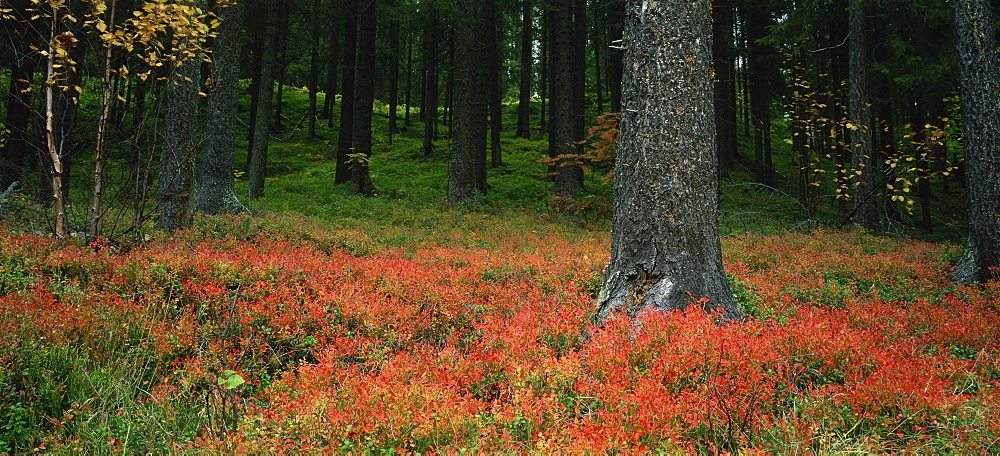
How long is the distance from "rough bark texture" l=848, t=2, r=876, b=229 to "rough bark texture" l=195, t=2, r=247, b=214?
15553 mm

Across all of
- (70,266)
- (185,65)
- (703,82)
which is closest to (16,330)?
(70,266)

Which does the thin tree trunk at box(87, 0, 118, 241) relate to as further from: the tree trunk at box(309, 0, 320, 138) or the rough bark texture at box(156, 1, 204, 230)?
the tree trunk at box(309, 0, 320, 138)

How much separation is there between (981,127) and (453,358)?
840cm

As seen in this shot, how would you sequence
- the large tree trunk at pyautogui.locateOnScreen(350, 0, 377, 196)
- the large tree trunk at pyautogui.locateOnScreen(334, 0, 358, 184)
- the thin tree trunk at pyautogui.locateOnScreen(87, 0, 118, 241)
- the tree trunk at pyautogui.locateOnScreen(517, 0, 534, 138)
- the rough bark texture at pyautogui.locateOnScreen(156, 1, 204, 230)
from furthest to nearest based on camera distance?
1. the tree trunk at pyautogui.locateOnScreen(517, 0, 534, 138)
2. the large tree trunk at pyautogui.locateOnScreen(334, 0, 358, 184)
3. the large tree trunk at pyautogui.locateOnScreen(350, 0, 377, 196)
4. the rough bark texture at pyautogui.locateOnScreen(156, 1, 204, 230)
5. the thin tree trunk at pyautogui.locateOnScreen(87, 0, 118, 241)

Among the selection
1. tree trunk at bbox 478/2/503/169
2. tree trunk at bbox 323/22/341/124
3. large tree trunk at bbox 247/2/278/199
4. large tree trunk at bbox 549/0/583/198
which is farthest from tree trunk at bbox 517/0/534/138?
large tree trunk at bbox 247/2/278/199

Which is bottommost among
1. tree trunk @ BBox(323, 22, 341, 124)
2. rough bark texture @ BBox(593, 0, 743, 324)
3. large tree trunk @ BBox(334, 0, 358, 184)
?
rough bark texture @ BBox(593, 0, 743, 324)

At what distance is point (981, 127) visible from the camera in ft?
24.3

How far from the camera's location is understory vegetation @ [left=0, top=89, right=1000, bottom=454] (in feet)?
9.45

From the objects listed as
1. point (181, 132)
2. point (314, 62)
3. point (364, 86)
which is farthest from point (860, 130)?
point (314, 62)

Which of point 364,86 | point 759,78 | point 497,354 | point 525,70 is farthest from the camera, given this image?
point 525,70

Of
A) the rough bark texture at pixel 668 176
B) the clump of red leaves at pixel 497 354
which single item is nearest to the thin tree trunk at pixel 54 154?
the clump of red leaves at pixel 497 354

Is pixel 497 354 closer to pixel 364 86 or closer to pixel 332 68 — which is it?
pixel 364 86

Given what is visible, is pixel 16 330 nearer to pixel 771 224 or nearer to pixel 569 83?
pixel 569 83

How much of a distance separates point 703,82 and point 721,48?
18800 mm
